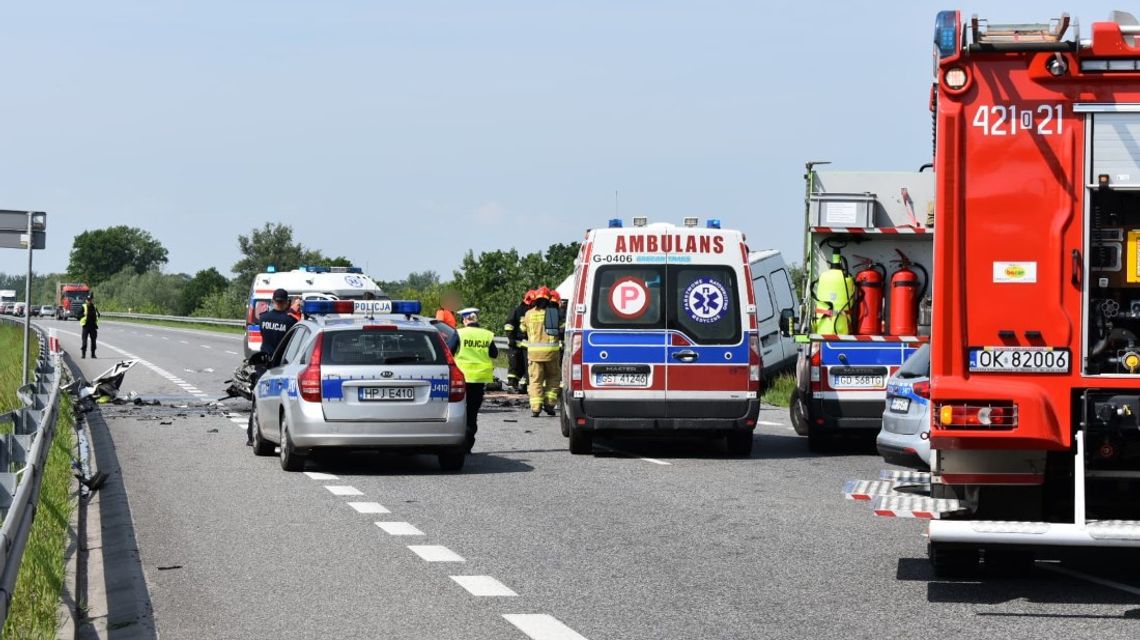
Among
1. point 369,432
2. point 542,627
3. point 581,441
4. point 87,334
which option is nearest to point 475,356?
point 581,441

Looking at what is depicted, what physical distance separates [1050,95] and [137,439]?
13930 millimetres

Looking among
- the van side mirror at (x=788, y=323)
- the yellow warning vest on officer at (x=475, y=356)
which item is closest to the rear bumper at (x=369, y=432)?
the yellow warning vest on officer at (x=475, y=356)

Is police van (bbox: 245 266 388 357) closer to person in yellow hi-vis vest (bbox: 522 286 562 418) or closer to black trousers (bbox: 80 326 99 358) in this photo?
person in yellow hi-vis vest (bbox: 522 286 562 418)

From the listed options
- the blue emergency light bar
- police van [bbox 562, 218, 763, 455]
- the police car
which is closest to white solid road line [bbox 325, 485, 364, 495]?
the police car

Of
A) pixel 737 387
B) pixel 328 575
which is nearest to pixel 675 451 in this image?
pixel 737 387

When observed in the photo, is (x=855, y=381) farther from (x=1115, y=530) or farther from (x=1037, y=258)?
(x=1115, y=530)

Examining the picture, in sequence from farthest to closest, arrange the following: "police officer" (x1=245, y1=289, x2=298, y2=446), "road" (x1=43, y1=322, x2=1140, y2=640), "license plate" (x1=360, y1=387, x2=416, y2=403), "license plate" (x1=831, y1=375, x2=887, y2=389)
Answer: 1. "police officer" (x1=245, y1=289, x2=298, y2=446)
2. "license plate" (x1=831, y1=375, x2=887, y2=389)
3. "license plate" (x1=360, y1=387, x2=416, y2=403)
4. "road" (x1=43, y1=322, x2=1140, y2=640)

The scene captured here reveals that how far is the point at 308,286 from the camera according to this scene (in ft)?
114

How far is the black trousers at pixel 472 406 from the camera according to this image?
57.3 ft

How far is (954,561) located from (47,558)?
16.7ft

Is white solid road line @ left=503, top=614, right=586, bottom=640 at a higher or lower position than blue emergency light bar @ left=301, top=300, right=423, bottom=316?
lower

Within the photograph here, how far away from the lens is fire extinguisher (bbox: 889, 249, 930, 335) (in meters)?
18.6

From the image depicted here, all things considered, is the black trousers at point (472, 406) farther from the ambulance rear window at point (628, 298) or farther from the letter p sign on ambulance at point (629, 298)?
the letter p sign on ambulance at point (629, 298)

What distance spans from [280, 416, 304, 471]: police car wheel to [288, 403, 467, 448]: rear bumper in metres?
0.16
